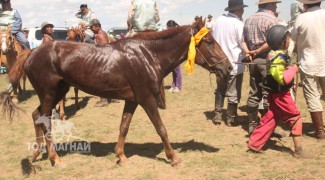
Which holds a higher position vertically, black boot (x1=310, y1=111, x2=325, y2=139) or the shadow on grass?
black boot (x1=310, y1=111, x2=325, y2=139)

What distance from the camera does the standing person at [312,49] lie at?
17.7 feet

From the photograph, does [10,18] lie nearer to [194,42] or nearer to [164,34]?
[164,34]

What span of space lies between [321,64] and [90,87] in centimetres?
369

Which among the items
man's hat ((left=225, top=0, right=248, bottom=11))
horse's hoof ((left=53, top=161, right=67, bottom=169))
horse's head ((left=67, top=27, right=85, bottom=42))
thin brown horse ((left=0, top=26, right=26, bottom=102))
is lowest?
horse's hoof ((left=53, top=161, right=67, bottom=169))

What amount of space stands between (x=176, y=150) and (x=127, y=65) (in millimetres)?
1703

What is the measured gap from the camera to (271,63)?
4.79 m

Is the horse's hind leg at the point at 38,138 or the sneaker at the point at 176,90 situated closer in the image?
the horse's hind leg at the point at 38,138

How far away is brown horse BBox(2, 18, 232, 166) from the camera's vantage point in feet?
15.6

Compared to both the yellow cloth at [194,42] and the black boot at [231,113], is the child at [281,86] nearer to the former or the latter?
the yellow cloth at [194,42]

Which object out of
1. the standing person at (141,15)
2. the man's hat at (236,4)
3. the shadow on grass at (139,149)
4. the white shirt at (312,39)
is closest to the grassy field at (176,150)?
the shadow on grass at (139,149)

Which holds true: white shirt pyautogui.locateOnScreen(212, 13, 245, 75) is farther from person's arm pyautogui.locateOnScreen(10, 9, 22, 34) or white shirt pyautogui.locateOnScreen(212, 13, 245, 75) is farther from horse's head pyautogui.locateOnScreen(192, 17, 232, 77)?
person's arm pyautogui.locateOnScreen(10, 9, 22, 34)

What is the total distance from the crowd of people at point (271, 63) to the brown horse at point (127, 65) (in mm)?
444

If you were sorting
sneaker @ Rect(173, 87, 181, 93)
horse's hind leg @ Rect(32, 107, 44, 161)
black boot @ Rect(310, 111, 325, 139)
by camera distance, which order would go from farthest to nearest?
sneaker @ Rect(173, 87, 181, 93) → black boot @ Rect(310, 111, 325, 139) → horse's hind leg @ Rect(32, 107, 44, 161)

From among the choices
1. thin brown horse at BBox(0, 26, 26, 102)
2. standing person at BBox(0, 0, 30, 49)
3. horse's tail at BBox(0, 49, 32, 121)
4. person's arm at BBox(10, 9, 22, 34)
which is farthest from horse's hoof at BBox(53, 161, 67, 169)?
person's arm at BBox(10, 9, 22, 34)
